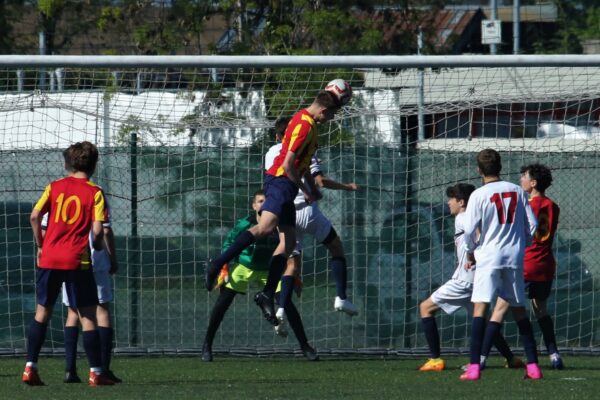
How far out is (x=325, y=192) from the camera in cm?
1358

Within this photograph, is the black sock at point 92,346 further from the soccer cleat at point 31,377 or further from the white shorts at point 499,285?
the white shorts at point 499,285

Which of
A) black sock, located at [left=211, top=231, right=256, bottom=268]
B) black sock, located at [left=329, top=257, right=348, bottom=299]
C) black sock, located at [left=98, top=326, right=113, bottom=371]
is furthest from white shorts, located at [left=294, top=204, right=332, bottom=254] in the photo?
black sock, located at [left=98, top=326, right=113, bottom=371]

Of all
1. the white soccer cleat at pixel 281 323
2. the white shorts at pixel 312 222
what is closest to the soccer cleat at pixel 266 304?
the white soccer cleat at pixel 281 323

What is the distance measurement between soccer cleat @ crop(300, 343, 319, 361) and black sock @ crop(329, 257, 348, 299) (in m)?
1.07

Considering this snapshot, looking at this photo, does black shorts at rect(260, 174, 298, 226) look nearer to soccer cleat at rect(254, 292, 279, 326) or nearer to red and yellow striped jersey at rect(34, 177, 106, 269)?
soccer cleat at rect(254, 292, 279, 326)

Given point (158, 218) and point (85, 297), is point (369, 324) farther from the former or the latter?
point (85, 297)

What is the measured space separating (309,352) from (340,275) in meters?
1.21

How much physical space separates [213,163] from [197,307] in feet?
5.21

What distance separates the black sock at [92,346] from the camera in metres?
9.15

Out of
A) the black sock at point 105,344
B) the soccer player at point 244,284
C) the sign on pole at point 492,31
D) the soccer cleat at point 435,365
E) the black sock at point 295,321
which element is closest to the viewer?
the black sock at point 105,344

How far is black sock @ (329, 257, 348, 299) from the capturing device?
11.3 metres

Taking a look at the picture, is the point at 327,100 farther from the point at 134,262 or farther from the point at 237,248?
the point at 134,262

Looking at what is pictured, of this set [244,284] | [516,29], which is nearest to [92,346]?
[244,284]

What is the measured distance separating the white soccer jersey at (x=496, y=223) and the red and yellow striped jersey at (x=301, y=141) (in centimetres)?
135
